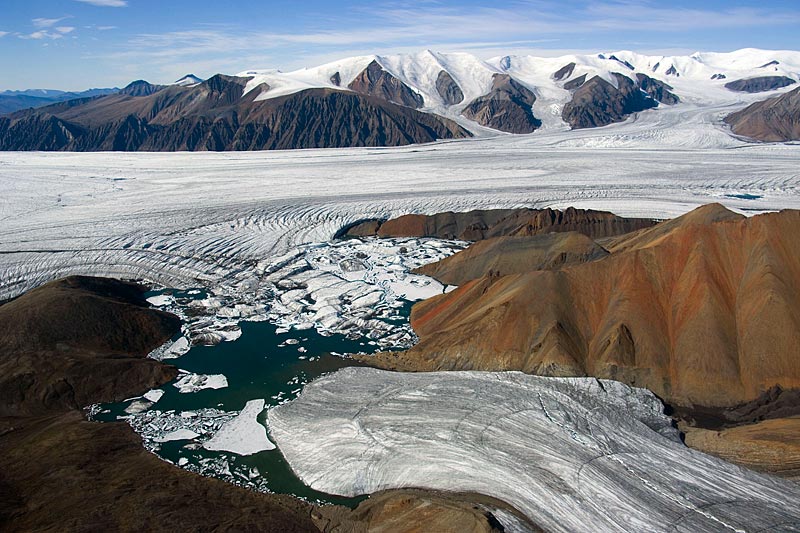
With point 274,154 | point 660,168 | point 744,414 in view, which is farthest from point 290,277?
point 274,154

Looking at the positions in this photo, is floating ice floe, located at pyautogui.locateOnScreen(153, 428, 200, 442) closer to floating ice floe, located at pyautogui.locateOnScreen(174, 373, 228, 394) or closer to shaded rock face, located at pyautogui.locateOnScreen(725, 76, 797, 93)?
floating ice floe, located at pyautogui.locateOnScreen(174, 373, 228, 394)

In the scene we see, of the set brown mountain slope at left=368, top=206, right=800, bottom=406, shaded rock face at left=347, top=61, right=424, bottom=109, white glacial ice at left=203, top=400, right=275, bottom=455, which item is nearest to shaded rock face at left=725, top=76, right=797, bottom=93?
shaded rock face at left=347, top=61, right=424, bottom=109

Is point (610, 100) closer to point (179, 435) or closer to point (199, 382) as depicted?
point (199, 382)

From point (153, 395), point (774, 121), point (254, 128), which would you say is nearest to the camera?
point (153, 395)

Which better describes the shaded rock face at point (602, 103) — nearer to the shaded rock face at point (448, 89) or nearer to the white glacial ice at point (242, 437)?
the shaded rock face at point (448, 89)

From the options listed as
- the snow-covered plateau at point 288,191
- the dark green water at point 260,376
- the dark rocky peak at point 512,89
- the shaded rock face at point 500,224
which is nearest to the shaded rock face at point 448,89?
the dark rocky peak at point 512,89

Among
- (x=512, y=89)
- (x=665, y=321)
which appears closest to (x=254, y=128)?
(x=512, y=89)

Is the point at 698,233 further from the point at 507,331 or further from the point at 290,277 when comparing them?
the point at 290,277
